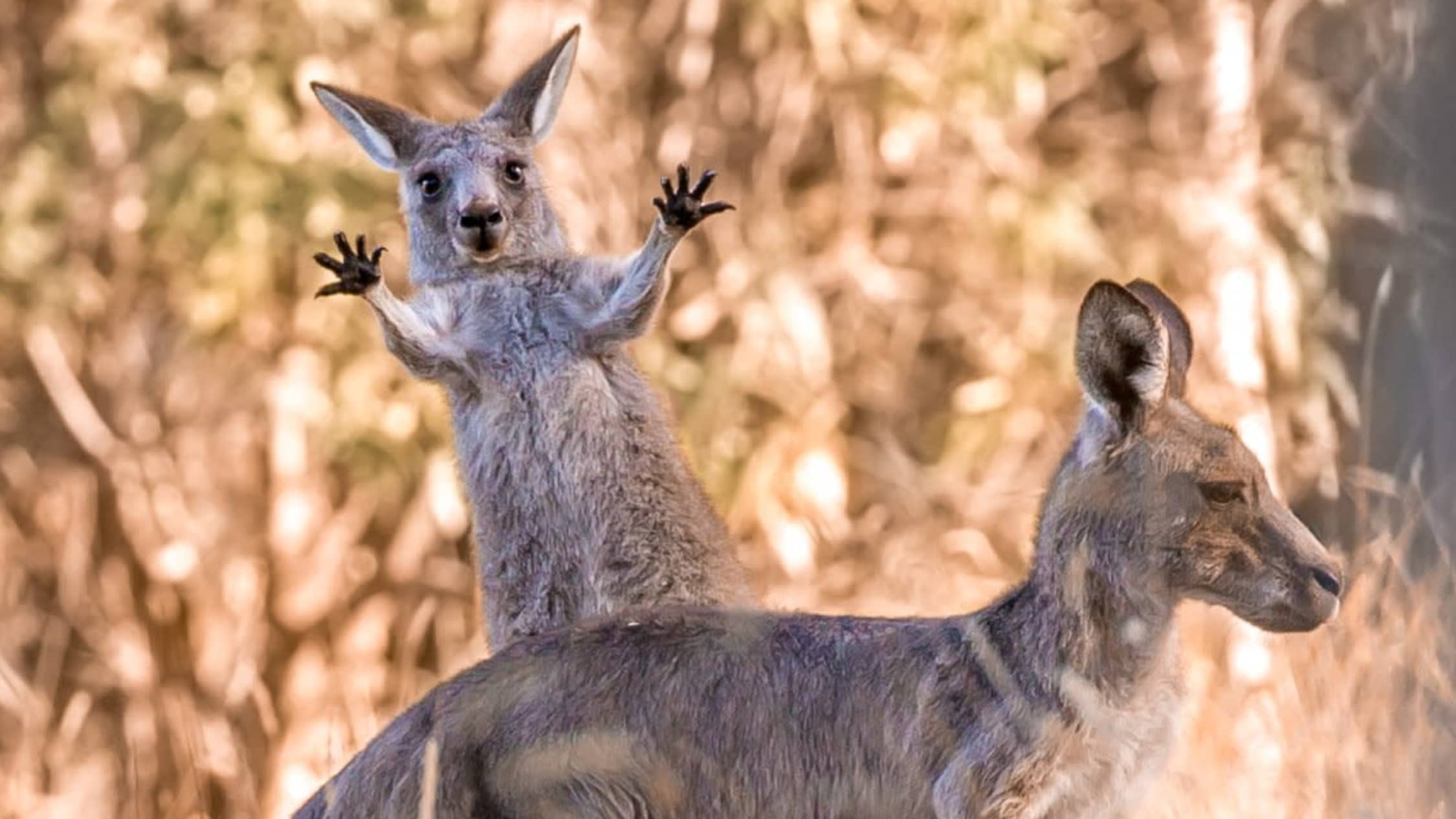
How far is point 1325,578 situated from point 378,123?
9.82 feet

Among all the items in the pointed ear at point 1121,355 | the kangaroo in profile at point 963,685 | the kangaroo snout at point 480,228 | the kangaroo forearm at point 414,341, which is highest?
the kangaroo snout at point 480,228

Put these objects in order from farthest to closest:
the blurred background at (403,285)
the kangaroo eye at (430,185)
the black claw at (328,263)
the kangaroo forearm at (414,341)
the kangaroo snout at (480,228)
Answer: the blurred background at (403,285)
the kangaroo eye at (430,185)
the kangaroo snout at (480,228)
the kangaroo forearm at (414,341)
the black claw at (328,263)

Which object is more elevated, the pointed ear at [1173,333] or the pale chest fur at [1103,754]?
the pointed ear at [1173,333]

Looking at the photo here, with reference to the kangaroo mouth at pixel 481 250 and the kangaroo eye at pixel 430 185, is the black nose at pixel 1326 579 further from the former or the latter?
the kangaroo eye at pixel 430 185

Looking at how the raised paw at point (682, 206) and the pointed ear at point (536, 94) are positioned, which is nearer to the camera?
the raised paw at point (682, 206)

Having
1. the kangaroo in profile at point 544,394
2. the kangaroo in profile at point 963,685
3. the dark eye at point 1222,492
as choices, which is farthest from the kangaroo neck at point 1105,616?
the kangaroo in profile at point 544,394

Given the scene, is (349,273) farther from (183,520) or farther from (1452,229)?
(183,520)

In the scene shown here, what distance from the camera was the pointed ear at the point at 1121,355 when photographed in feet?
11.9

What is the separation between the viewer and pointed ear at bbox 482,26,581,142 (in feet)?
19.6

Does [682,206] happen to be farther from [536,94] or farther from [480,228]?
[536,94]

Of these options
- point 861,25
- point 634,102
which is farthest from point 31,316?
point 861,25

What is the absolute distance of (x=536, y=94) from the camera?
19.7 feet

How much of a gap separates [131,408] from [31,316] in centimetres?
Result: 44

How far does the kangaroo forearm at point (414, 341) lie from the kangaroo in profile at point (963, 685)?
5.09ft
